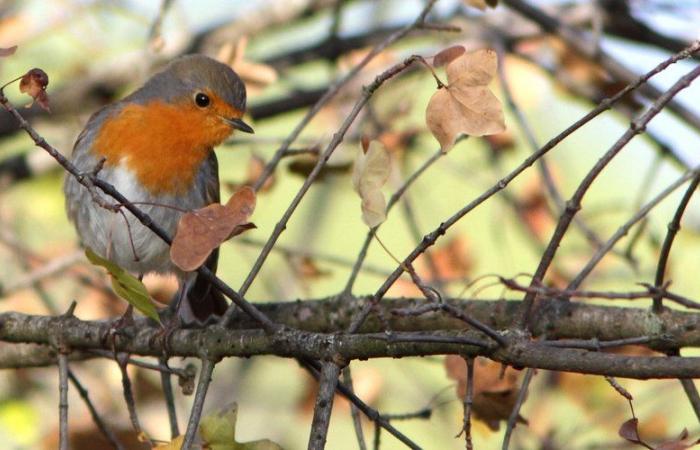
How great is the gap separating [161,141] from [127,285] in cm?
168

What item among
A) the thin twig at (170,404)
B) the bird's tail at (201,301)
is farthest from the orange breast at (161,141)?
the thin twig at (170,404)

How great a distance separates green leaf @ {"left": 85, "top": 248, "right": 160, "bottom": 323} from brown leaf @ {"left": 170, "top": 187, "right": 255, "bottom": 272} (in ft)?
0.47

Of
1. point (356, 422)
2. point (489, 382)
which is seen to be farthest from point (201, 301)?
point (356, 422)

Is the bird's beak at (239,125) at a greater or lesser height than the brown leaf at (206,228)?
greater

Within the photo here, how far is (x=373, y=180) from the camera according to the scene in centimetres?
207

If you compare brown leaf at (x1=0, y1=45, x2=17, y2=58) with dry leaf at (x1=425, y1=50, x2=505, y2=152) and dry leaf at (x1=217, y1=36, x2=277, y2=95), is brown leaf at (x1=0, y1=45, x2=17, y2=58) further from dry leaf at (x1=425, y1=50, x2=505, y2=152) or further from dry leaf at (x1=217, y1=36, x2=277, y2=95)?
dry leaf at (x1=217, y1=36, x2=277, y2=95)

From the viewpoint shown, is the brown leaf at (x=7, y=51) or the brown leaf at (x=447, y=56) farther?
the brown leaf at (x=447, y=56)

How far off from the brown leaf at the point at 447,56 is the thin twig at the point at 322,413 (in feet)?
2.15

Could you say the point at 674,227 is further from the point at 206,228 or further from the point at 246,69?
the point at 246,69

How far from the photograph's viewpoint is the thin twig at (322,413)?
6.07 ft

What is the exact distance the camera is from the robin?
3.50 m

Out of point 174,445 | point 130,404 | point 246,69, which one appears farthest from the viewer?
point 246,69

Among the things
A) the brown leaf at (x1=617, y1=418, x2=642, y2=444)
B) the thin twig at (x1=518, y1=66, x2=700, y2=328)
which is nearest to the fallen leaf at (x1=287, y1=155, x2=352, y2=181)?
the thin twig at (x1=518, y1=66, x2=700, y2=328)

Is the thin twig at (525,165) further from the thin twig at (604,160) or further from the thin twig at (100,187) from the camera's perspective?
the thin twig at (100,187)
